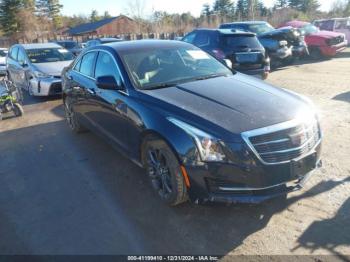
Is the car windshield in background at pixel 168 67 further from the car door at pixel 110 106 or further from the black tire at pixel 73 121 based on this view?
the black tire at pixel 73 121

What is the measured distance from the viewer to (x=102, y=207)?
371 centimetres

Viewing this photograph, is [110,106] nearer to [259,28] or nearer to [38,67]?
[38,67]

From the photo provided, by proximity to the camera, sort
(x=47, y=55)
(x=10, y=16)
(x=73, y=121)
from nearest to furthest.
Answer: (x=73, y=121)
(x=47, y=55)
(x=10, y=16)

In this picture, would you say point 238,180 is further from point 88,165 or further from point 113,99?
point 88,165

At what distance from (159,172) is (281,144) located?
1.36 meters

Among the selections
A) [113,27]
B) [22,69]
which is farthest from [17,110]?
[113,27]

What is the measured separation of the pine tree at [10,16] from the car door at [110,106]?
51.4 m

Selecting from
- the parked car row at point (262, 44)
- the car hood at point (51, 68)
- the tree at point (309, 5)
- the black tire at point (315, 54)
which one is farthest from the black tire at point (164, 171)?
the tree at point (309, 5)

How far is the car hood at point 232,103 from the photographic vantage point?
312cm

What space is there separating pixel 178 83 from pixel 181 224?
68.7 inches

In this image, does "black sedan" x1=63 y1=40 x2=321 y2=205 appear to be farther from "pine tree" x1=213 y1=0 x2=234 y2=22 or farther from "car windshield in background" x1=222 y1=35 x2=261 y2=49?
"pine tree" x1=213 y1=0 x2=234 y2=22

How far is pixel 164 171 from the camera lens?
3.58m

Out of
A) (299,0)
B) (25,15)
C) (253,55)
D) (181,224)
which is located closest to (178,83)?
(181,224)

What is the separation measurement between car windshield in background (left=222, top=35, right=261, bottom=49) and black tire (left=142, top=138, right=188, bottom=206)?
22.7 ft
